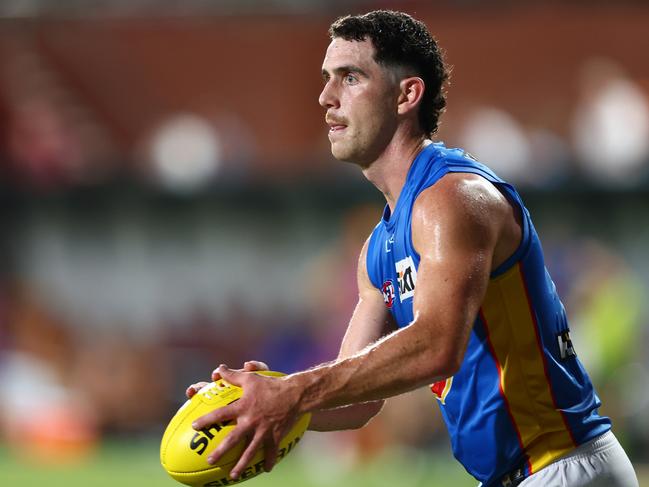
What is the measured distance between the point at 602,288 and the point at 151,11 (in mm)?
8972

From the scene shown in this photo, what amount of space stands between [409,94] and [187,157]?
11.8 m

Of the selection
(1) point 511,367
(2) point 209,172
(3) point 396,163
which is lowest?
(1) point 511,367

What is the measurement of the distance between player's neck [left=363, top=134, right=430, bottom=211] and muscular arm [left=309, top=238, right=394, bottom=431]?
1.34 ft

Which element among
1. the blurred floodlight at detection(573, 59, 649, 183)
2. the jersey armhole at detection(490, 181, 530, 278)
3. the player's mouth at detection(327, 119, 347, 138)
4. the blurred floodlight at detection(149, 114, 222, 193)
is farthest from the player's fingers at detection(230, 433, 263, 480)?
the blurred floodlight at detection(149, 114, 222, 193)

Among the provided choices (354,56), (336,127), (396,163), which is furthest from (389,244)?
(354,56)

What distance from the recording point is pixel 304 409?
358cm

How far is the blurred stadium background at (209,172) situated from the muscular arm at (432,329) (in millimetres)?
9700

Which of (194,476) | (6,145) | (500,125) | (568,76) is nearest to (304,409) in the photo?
(194,476)

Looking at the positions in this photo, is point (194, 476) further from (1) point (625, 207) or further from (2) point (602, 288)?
(1) point (625, 207)

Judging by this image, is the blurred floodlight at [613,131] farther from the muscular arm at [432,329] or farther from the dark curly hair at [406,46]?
the muscular arm at [432,329]

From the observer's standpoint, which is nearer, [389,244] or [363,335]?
[389,244]

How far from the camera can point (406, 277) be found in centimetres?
422

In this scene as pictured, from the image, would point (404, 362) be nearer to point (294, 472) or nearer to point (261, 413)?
point (261, 413)

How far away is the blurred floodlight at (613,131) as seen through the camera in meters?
14.2
